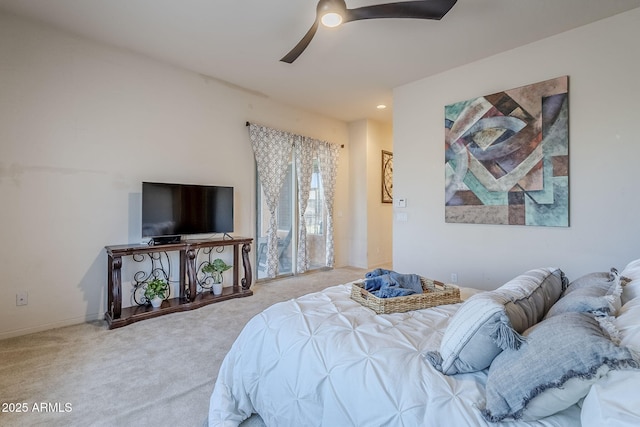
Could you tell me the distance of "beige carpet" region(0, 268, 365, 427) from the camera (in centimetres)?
169

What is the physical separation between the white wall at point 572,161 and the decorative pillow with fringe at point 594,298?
5.71 ft

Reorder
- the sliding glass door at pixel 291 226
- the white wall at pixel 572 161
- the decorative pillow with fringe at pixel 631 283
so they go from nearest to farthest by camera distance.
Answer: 1. the decorative pillow with fringe at pixel 631 283
2. the white wall at pixel 572 161
3. the sliding glass door at pixel 291 226

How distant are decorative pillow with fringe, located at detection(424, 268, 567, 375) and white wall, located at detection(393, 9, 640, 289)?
2232mm

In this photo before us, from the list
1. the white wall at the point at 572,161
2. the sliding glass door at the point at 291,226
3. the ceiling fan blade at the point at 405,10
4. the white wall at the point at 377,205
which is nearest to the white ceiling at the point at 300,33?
the white wall at the point at 572,161

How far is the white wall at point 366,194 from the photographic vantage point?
5.77 m

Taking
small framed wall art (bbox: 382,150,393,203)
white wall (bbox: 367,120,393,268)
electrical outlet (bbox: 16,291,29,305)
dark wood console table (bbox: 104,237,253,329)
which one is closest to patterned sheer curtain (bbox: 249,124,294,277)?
dark wood console table (bbox: 104,237,253,329)

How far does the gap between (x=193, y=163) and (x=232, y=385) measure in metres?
2.97

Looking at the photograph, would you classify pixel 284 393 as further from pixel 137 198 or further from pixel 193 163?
pixel 193 163

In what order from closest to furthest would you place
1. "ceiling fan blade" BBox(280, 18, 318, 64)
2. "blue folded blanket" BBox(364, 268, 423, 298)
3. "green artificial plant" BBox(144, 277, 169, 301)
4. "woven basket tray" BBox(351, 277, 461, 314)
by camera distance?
"woven basket tray" BBox(351, 277, 461, 314)
"blue folded blanket" BBox(364, 268, 423, 298)
"ceiling fan blade" BBox(280, 18, 318, 64)
"green artificial plant" BBox(144, 277, 169, 301)

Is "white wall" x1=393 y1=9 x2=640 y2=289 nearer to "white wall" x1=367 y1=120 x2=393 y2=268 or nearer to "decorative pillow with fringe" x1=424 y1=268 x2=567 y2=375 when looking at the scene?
"white wall" x1=367 y1=120 x2=393 y2=268

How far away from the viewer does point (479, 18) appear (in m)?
2.71

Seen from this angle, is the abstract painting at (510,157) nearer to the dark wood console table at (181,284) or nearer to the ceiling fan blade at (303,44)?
the ceiling fan blade at (303,44)

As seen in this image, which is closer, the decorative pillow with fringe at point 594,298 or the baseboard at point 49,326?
the decorative pillow with fringe at point 594,298

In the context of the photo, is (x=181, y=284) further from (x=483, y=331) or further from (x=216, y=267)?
(x=483, y=331)
